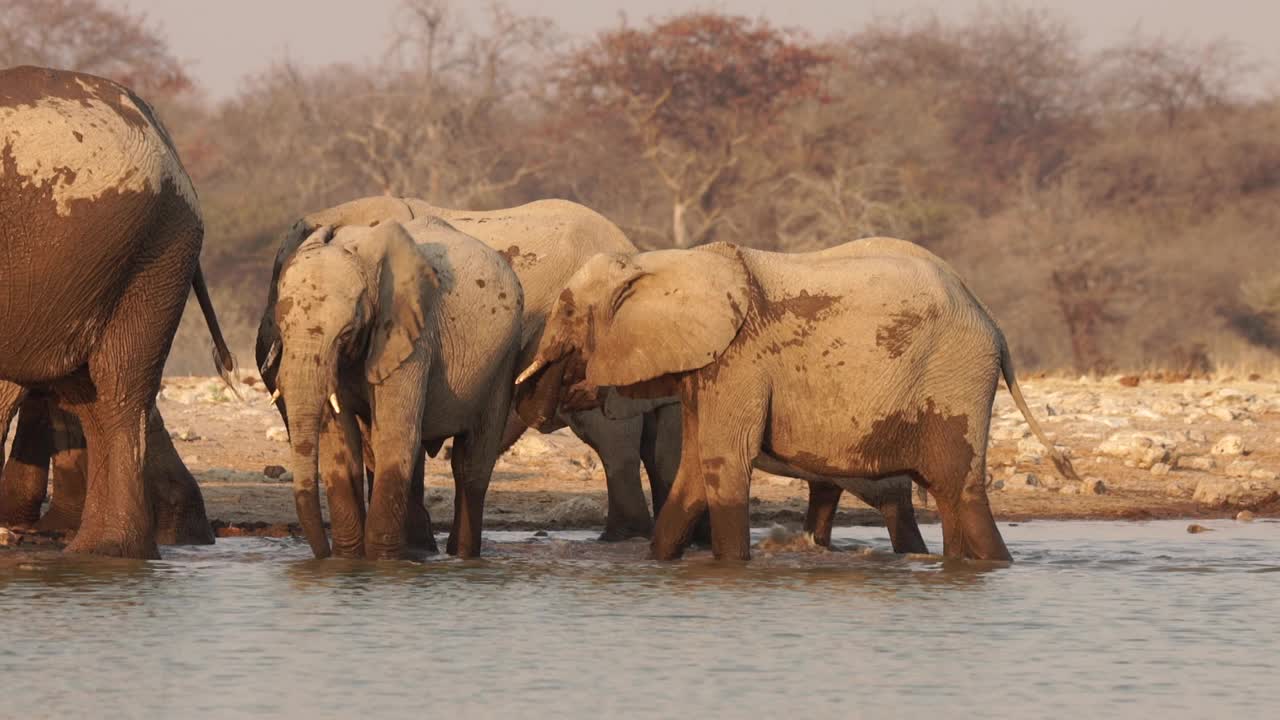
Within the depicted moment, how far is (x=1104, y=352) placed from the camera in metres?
27.2

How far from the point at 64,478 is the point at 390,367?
5.34ft

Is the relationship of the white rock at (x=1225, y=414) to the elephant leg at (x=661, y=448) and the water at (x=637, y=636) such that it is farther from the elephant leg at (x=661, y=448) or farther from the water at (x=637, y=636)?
the elephant leg at (x=661, y=448)

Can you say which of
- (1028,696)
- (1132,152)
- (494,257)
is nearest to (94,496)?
(494,257)

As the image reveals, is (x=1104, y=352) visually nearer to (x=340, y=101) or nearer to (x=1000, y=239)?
(x=1000, y=239)

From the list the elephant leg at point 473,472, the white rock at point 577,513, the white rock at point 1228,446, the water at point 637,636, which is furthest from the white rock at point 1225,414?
the elephant leg at point 473,472

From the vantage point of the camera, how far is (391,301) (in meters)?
8.70

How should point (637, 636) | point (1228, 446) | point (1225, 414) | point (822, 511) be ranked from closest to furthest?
point (637, 636)
point (822, 511)
point (1228, 446)
point (1225, 414)

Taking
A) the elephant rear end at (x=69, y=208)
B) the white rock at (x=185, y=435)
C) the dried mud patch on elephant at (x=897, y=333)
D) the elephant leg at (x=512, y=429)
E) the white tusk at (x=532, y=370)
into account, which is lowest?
the elephant leg at (x=512, y=429)

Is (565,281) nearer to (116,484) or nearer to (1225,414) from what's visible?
(116,484)

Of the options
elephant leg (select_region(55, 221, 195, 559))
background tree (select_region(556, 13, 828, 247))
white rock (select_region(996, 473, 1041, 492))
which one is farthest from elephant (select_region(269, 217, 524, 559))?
background tree (select_region(556, 13, 828, 247))

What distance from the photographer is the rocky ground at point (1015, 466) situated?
37.2 feet

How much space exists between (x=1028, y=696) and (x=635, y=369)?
2909 millimetres

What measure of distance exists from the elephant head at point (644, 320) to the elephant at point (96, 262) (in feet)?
4.78

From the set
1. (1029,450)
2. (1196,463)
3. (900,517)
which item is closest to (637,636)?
(900,517)
